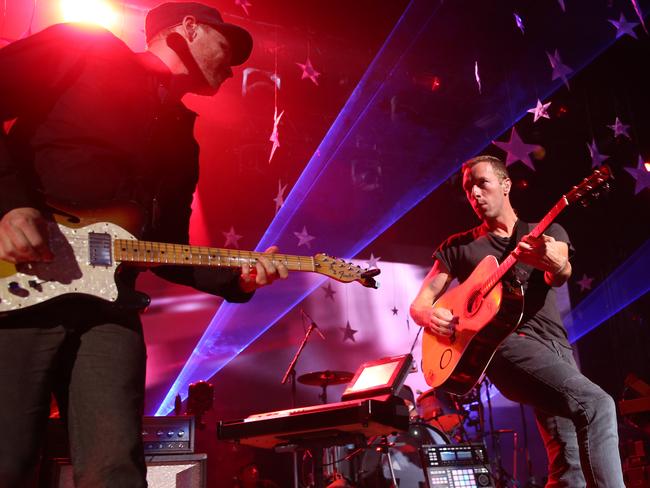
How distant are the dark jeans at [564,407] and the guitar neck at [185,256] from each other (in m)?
1.49

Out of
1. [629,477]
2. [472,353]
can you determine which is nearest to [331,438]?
[472,353]

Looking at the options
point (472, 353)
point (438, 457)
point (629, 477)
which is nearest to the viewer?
point (472, 353)

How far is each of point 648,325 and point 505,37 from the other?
198 inches

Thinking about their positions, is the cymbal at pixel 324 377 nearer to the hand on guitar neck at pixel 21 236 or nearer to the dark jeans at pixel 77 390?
the dark jeans at pixel 77 390

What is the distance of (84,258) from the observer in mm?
1719

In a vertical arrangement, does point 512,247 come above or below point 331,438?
above

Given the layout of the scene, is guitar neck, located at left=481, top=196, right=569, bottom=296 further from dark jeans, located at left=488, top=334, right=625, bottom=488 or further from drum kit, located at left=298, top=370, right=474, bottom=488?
drum kit, located at left=298, top=370, right=474, bottom=488

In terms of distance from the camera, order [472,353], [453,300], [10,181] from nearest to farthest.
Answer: [10,181] < [472,353] < [453,300]

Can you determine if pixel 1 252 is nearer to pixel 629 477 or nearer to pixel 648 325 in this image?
pixel 629 477

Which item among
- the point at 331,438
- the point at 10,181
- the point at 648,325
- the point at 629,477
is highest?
the point at 648,325

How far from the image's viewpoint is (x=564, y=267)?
3252 millimetres

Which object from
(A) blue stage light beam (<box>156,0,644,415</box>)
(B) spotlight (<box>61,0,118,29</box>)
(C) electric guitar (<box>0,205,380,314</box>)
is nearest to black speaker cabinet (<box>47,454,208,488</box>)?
(C) electric guitar (<box>0,205,380,314</box>)

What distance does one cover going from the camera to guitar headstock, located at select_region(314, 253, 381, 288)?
8.69 feet

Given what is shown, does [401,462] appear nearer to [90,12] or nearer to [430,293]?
[430,293]
